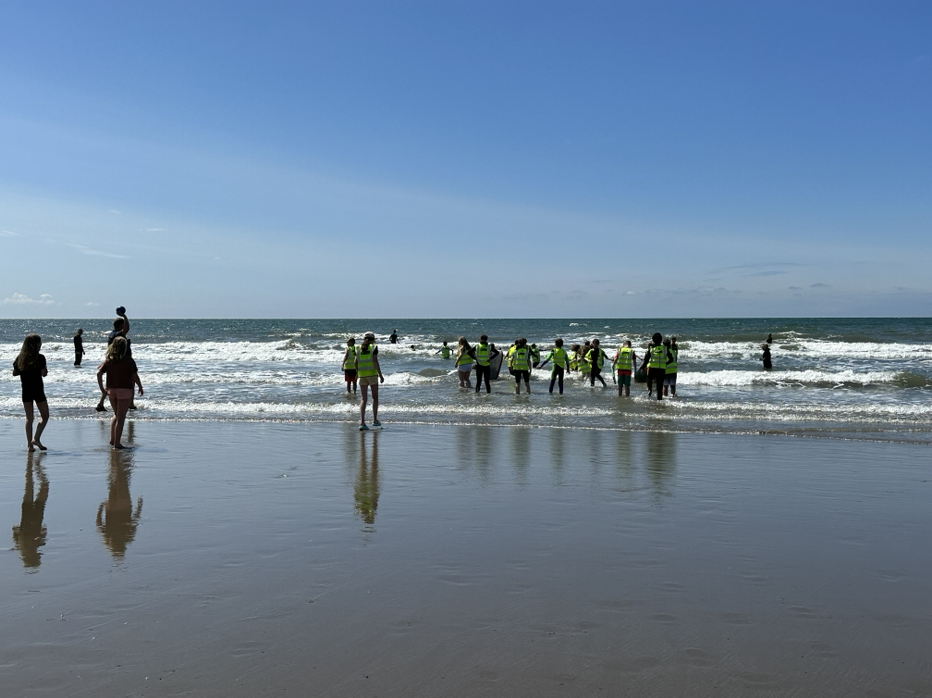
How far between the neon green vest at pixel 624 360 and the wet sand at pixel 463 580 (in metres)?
9.66

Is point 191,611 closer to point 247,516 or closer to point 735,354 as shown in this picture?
point 247,516

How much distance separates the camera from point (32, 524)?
20.3ft

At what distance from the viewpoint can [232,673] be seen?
3.54 m

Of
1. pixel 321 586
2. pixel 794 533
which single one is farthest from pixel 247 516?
pixel 794 533

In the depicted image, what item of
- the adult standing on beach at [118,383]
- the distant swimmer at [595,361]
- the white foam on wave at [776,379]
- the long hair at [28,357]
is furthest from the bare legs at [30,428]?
the white foam on wave at [776,379]

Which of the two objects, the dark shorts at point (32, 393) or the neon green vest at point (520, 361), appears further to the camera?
the neon green vest at point (520, 361)

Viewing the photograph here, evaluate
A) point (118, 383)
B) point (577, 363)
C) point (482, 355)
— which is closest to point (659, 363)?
point (482, 355)

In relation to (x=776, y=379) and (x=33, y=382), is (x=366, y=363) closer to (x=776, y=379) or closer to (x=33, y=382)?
(x=33, y=382)

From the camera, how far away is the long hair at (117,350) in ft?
34.1

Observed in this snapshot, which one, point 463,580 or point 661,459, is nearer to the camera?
point 463,580

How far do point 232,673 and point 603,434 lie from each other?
971 cm

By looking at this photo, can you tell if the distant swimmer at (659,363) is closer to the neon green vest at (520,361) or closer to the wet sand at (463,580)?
the neon green vest at (520,361)

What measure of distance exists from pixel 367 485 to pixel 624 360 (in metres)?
12.0

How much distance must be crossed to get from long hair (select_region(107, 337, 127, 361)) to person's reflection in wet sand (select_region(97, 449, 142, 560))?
7.26 feet
